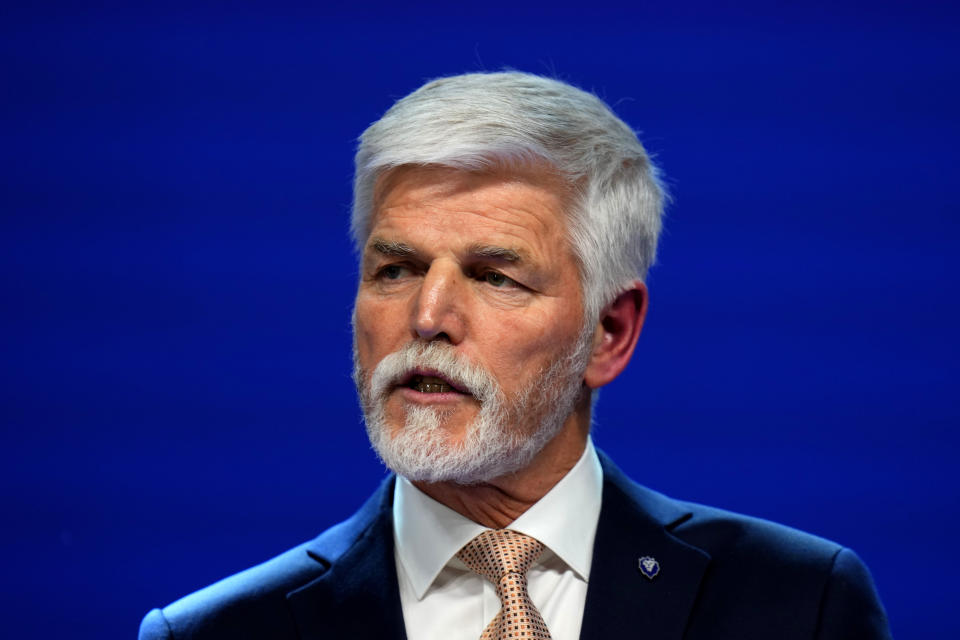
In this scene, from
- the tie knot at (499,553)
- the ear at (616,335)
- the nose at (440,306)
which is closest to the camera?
the nose at (440,306)

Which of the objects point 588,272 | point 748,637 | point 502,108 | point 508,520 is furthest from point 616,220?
point 748,637

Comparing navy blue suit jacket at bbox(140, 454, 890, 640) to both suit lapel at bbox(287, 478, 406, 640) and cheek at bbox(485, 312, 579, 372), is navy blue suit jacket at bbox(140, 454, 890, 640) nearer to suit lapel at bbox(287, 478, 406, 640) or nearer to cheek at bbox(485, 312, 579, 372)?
suit lapel at bbox(287, 478, 406, 640)

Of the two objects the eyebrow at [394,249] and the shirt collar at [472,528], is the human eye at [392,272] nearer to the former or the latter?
the eyebrow at [394,249]

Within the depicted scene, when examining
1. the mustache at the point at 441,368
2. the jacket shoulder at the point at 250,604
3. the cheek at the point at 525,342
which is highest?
the cheek at the point at 525,342

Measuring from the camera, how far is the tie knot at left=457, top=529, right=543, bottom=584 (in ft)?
7.87

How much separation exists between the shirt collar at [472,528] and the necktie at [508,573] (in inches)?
0.8

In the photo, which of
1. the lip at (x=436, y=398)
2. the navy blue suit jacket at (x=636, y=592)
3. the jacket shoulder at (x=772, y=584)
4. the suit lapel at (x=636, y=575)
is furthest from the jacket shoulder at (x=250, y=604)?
the jacket shoulder at (x=772, y=584)

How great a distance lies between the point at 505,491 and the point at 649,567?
32 centimetres

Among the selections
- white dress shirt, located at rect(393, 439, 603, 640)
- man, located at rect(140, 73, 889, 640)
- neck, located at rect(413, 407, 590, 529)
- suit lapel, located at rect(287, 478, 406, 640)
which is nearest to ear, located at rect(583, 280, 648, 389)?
man, located at rect(140, 73, 889, 640)

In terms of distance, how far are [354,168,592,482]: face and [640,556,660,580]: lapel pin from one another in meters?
0.31

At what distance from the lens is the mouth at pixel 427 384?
2.33 m

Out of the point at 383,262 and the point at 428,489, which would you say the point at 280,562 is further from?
the point at 383,262

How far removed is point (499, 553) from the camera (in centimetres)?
241

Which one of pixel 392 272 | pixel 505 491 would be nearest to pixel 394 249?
pixel 392 272
